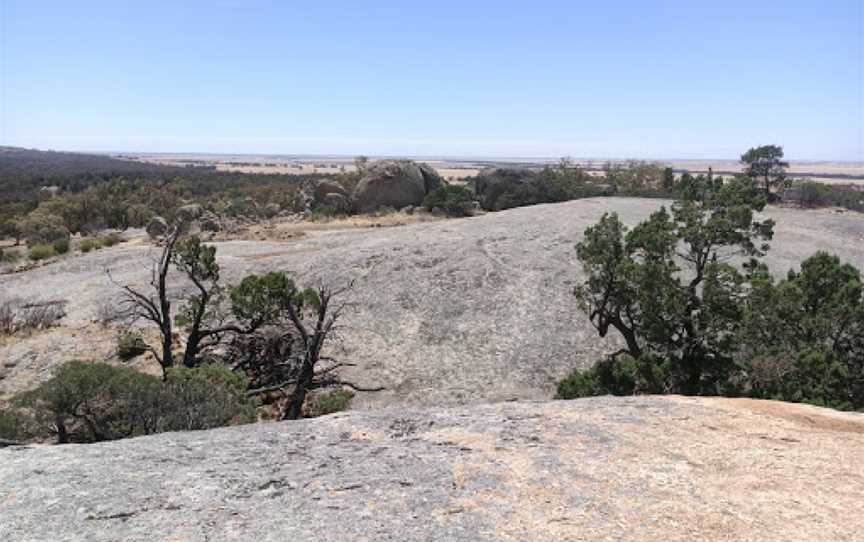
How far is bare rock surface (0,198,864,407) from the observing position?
2205cm

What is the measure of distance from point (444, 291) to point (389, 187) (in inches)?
1319

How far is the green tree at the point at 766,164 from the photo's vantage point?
75062mm

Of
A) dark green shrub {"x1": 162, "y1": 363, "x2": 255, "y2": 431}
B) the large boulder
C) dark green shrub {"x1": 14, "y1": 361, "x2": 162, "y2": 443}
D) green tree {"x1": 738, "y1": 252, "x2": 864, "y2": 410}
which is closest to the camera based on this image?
dark green shrub {"x1": 162, "y1": 363, "x2": 255, "y2": 431}

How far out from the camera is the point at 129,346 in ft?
74.5

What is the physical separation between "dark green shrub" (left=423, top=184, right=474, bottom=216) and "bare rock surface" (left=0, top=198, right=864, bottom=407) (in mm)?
15204

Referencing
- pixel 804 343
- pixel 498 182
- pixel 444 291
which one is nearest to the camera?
pixel 804 343

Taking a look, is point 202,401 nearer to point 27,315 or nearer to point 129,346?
point 129,346

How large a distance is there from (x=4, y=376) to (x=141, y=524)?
2063cm

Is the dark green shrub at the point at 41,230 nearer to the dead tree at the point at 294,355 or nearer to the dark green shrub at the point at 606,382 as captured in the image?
the dead tree at the point at 294,355

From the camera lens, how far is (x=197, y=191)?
9688 cm

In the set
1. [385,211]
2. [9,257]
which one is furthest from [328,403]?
[385,211]

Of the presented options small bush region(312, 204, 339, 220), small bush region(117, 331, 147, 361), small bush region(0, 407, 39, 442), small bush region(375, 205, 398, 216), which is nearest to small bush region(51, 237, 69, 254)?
small bush region(312, 204, 339, 220)

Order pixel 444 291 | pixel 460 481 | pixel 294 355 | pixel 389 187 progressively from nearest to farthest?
1. pixel 460 481
2. pixel 294 355
3. pixel 444 291
4. pixel 389 187

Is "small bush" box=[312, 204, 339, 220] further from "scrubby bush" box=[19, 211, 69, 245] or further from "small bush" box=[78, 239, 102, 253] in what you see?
"scrubby bush" box=[19, 211, 69, 245]
